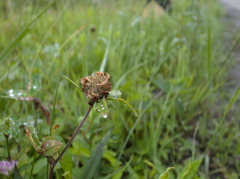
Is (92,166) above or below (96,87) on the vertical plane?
below

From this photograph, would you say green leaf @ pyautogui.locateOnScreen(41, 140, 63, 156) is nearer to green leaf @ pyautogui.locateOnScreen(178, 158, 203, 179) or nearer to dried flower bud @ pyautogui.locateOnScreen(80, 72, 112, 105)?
dried flower bud @ pyautogui.locateOnScreen(80, 72, 112, 105)

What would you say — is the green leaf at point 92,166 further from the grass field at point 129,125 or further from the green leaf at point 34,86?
the green leaf at point 34,86

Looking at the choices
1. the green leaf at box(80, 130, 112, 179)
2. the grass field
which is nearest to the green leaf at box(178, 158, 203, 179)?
the grass field

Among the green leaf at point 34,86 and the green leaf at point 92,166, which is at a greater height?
the green leaf at point 34,86

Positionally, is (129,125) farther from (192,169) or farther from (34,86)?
(34,86)

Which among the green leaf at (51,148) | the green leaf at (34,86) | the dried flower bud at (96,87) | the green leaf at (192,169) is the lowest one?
the green leaf at (192,169)

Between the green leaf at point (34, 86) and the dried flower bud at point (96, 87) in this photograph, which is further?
the green leaf at point (34, 86)

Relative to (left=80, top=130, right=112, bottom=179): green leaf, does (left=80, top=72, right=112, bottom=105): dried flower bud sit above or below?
above

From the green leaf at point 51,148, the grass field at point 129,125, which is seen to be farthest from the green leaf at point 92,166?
the green leaf at point 51,148

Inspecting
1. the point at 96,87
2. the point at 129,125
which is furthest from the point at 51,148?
the point at 129,125
